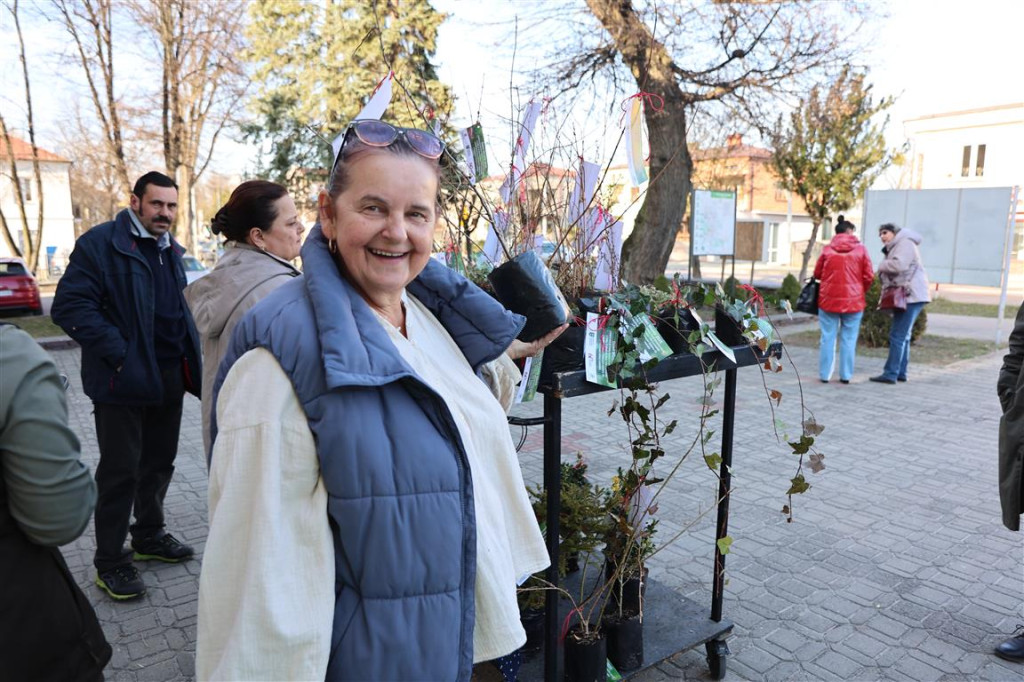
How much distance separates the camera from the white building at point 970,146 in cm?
3681

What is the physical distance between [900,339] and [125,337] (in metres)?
8.27

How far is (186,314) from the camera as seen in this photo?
351 cm

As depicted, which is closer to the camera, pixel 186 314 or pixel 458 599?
pixel 458 599

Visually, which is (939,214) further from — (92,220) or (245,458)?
(92,220)

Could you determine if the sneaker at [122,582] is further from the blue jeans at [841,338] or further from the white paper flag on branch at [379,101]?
the blue jeans at [841,338]

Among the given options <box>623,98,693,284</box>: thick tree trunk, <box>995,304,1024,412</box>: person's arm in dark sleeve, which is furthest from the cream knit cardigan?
<box>623,98,693,284</box>: thick tree trunk

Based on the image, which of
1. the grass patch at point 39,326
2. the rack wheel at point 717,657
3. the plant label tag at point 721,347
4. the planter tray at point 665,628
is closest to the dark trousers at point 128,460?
the planter tray at point 665,628

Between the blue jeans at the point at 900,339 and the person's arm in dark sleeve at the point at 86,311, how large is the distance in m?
8.19

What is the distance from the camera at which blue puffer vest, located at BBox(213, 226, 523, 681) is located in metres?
1.20

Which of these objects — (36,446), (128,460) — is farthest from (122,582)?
(36,446)

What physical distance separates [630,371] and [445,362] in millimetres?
876

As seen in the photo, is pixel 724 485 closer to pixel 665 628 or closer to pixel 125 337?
pixel 665 628

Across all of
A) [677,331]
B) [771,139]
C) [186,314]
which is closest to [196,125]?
[771,139]

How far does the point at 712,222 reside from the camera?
10961 mm
